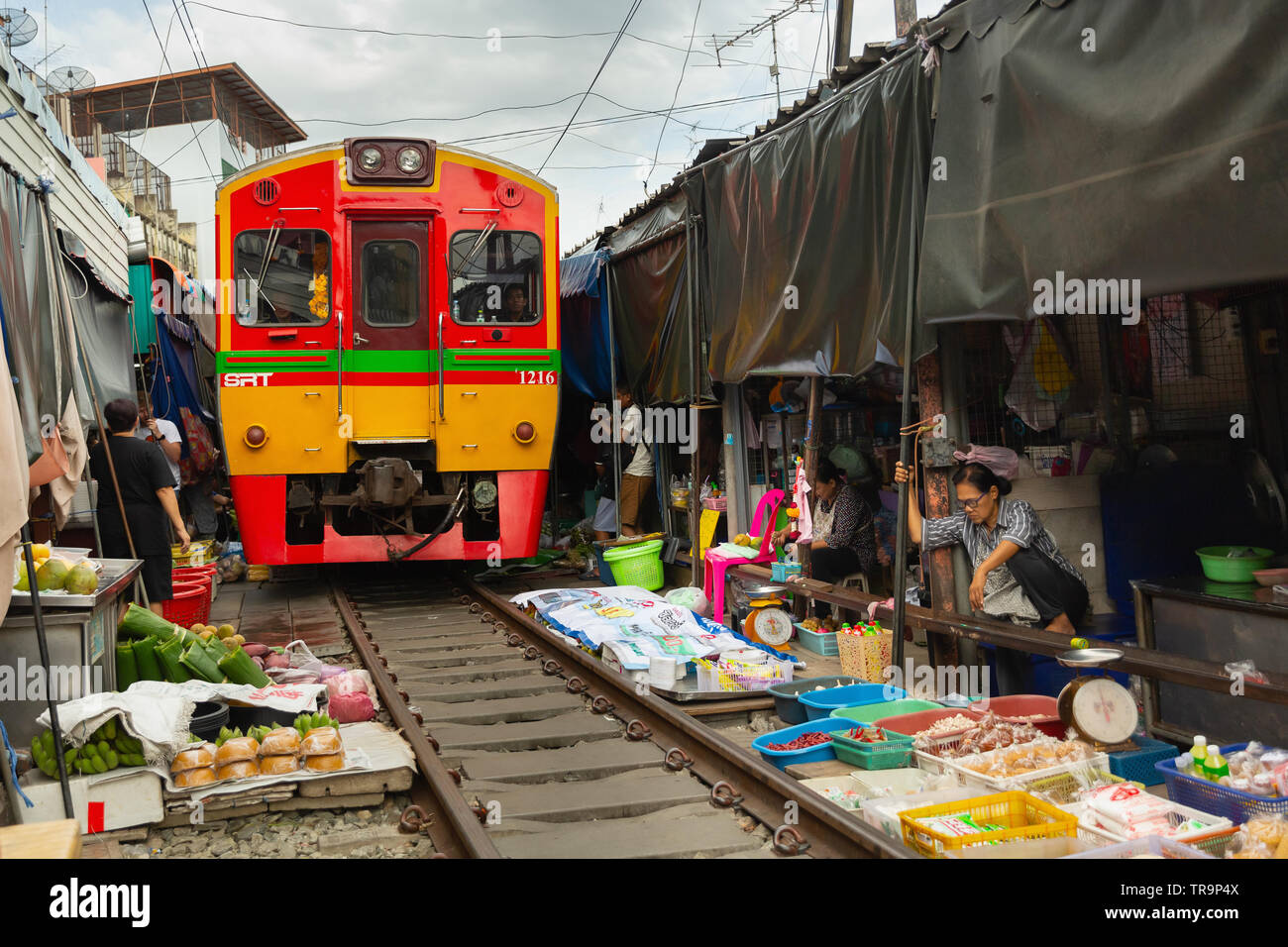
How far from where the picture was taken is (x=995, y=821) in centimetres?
358

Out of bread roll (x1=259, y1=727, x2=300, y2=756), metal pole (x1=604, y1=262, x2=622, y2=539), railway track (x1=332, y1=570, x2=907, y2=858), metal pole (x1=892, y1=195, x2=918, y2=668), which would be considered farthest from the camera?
metal pole (x1=604, y1=262, x2=622, y2=539)

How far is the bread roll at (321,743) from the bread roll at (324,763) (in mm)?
16

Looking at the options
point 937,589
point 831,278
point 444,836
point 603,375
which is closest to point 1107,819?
point 444,836

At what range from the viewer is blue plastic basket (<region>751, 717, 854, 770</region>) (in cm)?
469

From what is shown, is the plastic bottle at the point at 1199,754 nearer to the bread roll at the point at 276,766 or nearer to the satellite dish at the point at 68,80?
the bread roll at the point at 276,766

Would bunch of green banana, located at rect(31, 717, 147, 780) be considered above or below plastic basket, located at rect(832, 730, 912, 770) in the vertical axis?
above

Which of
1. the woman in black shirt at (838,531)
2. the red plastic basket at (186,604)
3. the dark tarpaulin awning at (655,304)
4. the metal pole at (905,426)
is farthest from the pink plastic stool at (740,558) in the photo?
the red plastic basket at (186,604)

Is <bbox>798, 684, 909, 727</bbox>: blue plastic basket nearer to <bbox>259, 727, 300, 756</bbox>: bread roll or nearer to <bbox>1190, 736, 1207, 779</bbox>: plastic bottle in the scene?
<bbox>1190, 736, 1207, 779</bbox>: plastic bottle

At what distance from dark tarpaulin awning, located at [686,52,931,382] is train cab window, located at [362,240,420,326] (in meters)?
2.69

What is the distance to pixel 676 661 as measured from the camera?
5.98m

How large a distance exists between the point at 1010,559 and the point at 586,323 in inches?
311

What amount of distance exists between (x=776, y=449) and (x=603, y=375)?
3546 millimetres

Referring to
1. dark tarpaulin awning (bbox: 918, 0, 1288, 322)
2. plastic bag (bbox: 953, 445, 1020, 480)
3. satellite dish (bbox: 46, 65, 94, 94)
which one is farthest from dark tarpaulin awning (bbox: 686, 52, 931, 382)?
satellite dish (bbox: 46, 65, 94, 94)

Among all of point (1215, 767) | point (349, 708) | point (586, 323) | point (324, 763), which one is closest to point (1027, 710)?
point (1215, 767)
